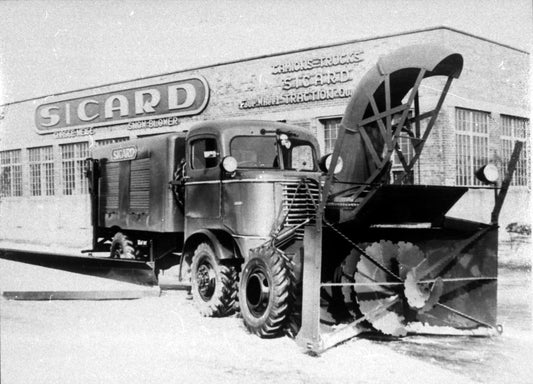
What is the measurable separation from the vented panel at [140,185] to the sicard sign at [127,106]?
6.48m

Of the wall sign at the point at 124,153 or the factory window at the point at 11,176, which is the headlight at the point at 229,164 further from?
the factory window at the point at 11,176

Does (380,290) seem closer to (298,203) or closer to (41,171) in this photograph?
(298,203)

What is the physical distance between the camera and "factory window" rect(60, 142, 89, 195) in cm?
1773

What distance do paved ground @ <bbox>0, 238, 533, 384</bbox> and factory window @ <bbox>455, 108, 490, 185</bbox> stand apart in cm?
898

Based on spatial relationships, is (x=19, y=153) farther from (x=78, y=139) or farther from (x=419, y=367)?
(x=419, y=367)

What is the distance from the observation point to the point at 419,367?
5730 mm

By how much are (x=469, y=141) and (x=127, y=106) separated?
34.7ft

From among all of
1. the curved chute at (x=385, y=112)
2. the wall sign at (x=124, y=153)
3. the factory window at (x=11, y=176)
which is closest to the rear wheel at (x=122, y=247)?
the wall sign at (x=124, y=153)

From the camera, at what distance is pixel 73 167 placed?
17.6m

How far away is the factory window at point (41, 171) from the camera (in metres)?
18.0

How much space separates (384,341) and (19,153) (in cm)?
1430

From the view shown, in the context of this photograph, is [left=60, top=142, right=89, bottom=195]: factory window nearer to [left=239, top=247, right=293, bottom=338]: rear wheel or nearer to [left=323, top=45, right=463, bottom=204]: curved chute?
[left=323, top=45, right=463, bottom=204]: curved chute

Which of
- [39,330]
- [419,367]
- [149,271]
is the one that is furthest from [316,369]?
[149,271]

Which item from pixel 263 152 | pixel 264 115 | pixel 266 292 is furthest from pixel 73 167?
pixel 266 292
